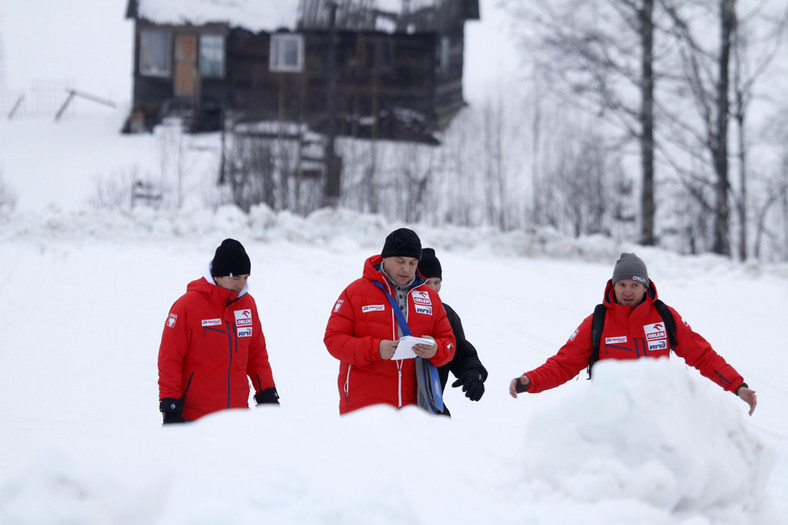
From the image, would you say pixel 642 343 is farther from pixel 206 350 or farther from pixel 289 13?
pixel 289 13

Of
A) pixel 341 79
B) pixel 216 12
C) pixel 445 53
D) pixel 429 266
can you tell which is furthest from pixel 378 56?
pixel 429 266

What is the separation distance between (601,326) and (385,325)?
4.13 feet

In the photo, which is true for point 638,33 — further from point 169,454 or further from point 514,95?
point 169,454

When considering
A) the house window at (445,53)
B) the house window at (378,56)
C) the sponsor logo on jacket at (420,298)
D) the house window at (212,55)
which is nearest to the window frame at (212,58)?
the house window at (212,55)

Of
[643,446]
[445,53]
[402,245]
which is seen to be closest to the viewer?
[643,446]

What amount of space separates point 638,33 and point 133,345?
43.8 feet

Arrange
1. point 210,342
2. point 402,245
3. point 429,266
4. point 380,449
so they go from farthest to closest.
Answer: point 429,266
point 210,342
point 402,245
point 380,449

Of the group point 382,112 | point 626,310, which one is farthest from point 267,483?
point 382,112

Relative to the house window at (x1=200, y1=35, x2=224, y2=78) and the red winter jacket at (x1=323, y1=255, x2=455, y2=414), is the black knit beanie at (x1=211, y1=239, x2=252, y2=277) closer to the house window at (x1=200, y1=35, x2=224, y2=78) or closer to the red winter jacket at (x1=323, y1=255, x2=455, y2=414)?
the red winter jacket at (x1=323, y1=255, x2=455, y2=414)

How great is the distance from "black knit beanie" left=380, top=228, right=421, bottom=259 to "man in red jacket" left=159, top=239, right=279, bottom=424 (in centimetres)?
84

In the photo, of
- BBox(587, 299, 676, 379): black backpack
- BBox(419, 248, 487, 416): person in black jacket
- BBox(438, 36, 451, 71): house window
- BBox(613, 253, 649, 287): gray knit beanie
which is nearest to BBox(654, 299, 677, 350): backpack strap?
BBox(587, 299, 676, 379): black backpack

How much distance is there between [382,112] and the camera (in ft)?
94.6

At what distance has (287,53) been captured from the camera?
29266mm

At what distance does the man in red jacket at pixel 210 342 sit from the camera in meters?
4.00
